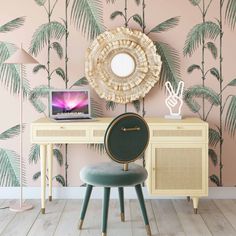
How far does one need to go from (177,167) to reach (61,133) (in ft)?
3.18

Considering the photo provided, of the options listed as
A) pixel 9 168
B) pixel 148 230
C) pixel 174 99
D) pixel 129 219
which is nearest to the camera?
pixel 148 230

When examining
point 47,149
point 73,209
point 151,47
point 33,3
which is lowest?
point 73,209

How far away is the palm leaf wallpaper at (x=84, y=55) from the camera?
14.1ft

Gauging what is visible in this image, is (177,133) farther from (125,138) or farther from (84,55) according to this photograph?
(84,55)

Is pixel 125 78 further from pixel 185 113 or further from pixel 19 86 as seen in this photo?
pixel 19 86

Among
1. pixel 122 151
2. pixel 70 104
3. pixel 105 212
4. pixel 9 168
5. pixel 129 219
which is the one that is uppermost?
pixel 70 104

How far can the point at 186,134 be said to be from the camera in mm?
3926

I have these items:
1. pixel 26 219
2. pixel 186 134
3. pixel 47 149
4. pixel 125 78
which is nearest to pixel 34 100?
pixel 47 149

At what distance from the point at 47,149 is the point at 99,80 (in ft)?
2.48

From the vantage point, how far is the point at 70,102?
13.6ft

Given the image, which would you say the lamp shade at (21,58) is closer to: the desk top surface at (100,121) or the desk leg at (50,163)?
the desk top surface at (100,121)

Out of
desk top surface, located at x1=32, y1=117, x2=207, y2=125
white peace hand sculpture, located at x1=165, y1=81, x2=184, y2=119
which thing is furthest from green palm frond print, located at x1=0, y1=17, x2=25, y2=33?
white peace hand sculpture, located at x1=165, y1=81, x2=184, y2=119

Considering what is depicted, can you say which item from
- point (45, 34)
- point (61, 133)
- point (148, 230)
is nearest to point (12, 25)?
point (45, 34)

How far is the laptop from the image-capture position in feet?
13.5
